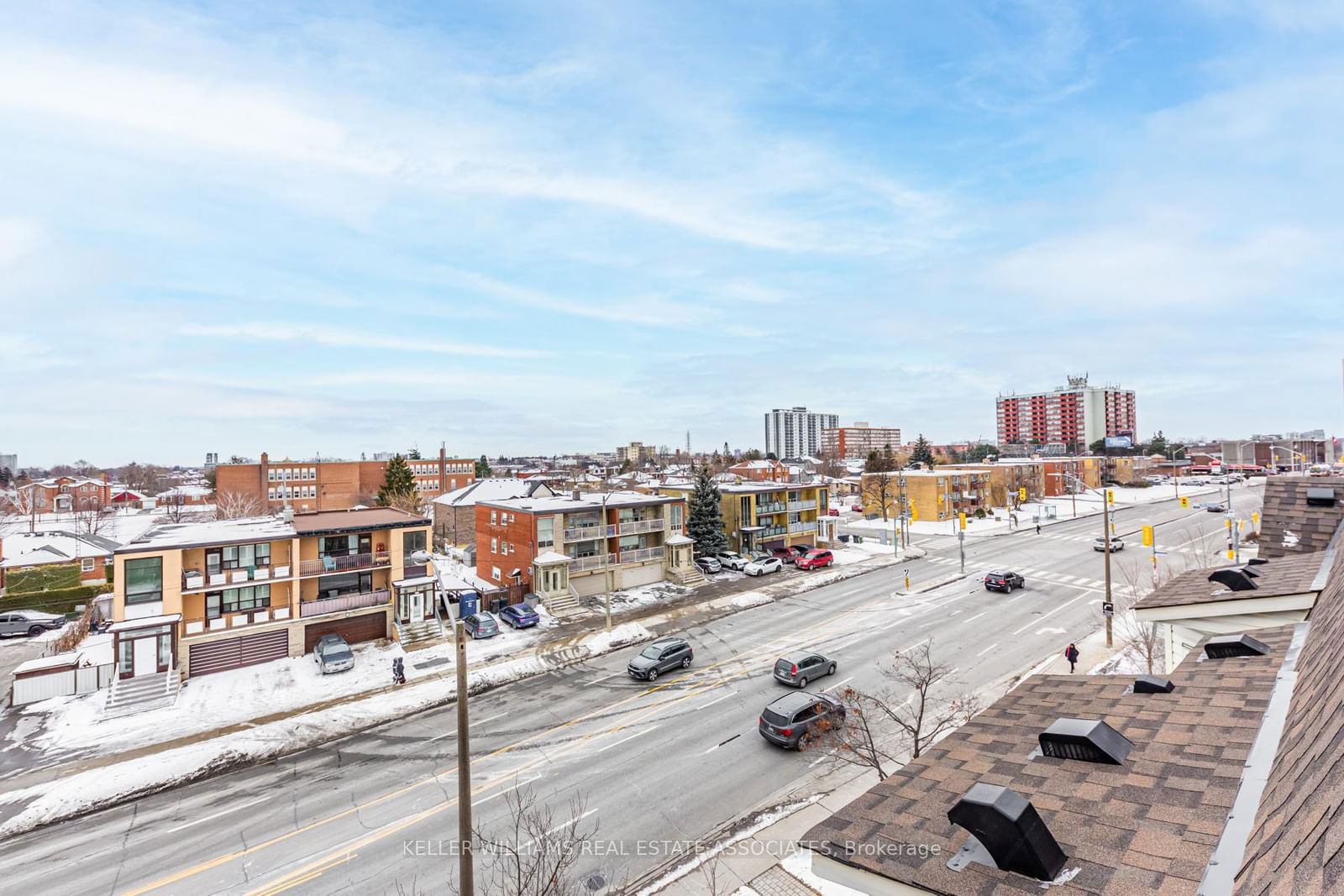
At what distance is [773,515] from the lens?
54.0 metres

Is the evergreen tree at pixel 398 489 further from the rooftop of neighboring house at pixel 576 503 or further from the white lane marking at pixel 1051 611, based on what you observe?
the white lane marking at pixel 1051 611

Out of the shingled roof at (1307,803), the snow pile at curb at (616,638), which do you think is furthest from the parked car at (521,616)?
the shingled roof at (1307,803)

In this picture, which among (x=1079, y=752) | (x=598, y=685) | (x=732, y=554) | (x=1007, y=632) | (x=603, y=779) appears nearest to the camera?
(x=1079, y=752)

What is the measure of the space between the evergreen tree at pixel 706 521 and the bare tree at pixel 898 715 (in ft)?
76.5

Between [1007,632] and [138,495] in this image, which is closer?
[1007,632]

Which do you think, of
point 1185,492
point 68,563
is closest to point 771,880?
point 68,563

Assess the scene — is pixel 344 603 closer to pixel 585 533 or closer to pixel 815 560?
pixel 585 533

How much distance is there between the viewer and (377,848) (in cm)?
1487

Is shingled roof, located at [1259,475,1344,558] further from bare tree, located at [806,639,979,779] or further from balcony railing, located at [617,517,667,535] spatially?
balcony railing, located at [617,517,667,535]

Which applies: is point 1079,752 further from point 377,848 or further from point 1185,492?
point 1185,492

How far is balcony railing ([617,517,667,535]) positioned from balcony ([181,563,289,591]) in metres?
20.6

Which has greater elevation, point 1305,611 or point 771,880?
point 1305,611

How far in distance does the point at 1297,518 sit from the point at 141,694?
4602 cm

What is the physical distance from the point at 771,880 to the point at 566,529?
29.1 m
